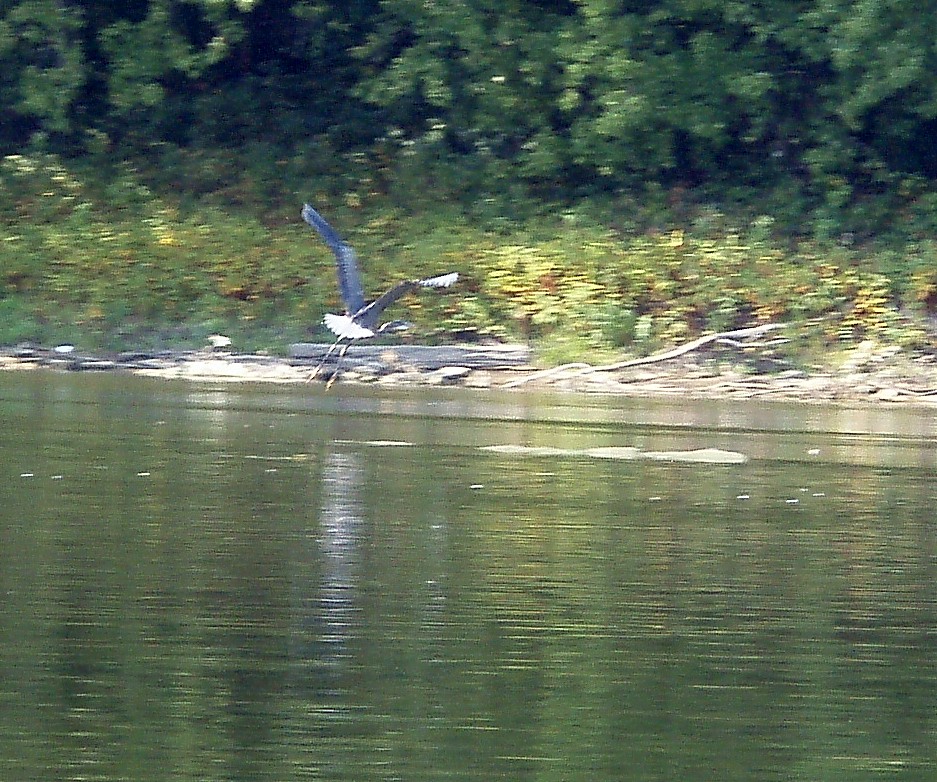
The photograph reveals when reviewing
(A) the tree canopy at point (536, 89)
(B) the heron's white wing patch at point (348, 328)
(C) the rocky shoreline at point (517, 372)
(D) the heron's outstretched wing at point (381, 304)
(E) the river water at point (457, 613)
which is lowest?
(C) the rocky shoreline at point (517, 372)

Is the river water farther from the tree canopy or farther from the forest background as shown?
the tree canopy

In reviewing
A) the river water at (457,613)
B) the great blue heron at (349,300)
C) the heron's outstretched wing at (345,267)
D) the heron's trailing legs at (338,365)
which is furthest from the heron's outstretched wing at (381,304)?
the river water at (457,613)

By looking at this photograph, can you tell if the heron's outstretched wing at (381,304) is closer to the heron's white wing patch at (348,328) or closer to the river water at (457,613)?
the heron's white wing patch at (348,328)

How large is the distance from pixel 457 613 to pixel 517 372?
1505cm

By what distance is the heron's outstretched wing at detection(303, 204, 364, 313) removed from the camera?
20969mm

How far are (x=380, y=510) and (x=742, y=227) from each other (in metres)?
15.4

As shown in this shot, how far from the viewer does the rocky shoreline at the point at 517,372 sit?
22109mm

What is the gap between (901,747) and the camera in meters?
Result: 6.27

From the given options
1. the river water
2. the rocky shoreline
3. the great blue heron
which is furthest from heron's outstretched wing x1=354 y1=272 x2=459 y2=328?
the river water

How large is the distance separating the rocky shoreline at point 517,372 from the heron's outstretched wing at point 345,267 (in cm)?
157

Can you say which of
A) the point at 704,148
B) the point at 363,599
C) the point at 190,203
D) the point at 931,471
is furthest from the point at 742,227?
the point at 363,599

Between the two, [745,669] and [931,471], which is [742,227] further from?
[745,669]

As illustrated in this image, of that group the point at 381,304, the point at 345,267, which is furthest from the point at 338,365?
the point at 381,304

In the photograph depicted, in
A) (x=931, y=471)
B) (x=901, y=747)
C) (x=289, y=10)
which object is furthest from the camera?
(x=289, y=10)
